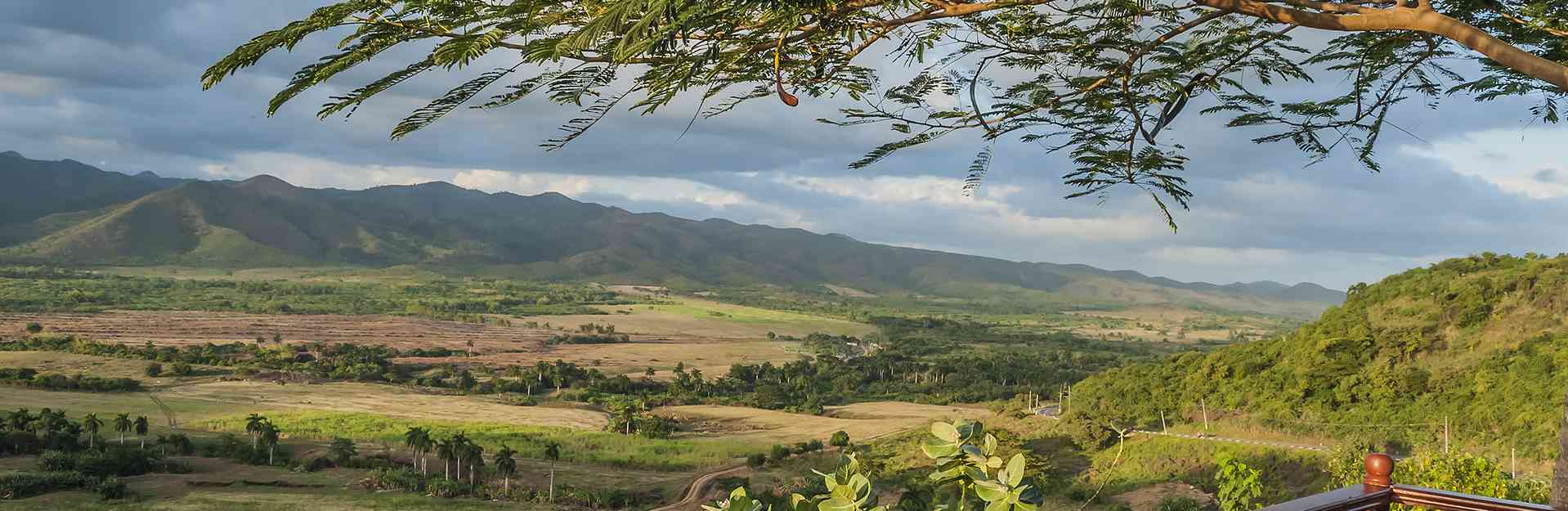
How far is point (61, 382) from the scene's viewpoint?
54.2m

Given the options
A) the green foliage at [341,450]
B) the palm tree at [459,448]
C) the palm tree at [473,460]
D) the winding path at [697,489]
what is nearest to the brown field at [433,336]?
the green foliage at [341,450]

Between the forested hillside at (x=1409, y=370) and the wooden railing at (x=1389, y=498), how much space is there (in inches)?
859

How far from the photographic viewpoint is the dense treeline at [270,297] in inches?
3821

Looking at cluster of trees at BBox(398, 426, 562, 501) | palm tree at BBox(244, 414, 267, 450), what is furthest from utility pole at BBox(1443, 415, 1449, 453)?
palm tree at BBox(244, 414, 267, 450)

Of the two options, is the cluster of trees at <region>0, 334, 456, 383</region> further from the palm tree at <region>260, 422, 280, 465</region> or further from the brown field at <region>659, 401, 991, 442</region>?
the palm tree at <region>260, 422, 280, 465</region>

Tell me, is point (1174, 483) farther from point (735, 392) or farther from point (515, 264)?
point (515, 264)

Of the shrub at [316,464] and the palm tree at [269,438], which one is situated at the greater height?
the palm tree at [269,438]

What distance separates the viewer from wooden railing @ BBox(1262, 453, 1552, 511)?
3.34m

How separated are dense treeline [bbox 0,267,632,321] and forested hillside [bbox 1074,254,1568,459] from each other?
84563mm

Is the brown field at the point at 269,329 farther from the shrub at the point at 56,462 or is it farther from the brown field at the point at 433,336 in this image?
the shrub at the point at 56,462

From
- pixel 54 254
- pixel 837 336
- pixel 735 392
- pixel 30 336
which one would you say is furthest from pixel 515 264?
pixel 735 392

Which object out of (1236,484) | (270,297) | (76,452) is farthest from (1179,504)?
(270,297)

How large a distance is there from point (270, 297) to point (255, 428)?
84.3 metres

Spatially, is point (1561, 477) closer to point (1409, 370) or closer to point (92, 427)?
point (1409, 370)
